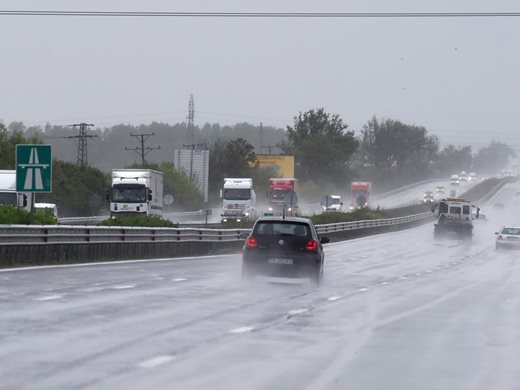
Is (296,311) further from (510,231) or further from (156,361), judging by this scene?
(510,231)

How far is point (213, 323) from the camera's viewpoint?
54.2 feet

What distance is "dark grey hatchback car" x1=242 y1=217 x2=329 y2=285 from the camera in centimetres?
2644

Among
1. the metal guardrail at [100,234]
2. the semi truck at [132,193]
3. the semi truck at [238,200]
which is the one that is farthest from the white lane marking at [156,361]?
the semi truck at [238,200]

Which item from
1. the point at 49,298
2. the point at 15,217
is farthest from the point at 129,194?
the point at 49,298

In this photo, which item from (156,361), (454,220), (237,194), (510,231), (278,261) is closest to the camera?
(156,361)

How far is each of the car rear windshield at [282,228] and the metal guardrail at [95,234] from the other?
19.2 ft

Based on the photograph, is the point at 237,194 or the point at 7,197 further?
the point at 237,194

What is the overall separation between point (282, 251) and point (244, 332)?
1111 cm

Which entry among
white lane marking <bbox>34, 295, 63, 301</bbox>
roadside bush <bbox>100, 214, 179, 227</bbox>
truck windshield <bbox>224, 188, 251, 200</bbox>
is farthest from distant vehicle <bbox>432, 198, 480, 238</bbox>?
white lane marking <bbox>34, 295, 63, 301</bbox>

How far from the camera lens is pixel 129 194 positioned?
60.1 m

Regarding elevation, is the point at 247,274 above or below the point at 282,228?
below

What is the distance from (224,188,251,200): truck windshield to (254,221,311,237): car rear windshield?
5263 cm

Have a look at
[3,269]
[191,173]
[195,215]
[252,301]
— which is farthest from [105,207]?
[252,301]

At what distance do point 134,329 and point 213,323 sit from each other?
163 cm
